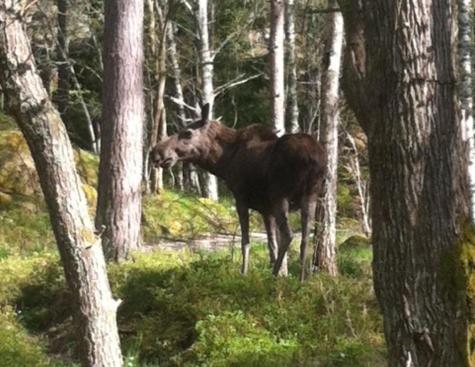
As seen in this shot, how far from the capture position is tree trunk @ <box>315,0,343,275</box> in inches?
483

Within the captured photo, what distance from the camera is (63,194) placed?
629 centimetres

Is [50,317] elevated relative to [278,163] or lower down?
lower down

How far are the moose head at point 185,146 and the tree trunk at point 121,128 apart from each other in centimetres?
104

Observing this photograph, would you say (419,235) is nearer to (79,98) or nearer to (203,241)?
(203,241)

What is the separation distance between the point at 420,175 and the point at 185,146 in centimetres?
626

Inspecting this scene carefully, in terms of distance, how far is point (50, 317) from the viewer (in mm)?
10789

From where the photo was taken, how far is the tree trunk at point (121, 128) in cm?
1270

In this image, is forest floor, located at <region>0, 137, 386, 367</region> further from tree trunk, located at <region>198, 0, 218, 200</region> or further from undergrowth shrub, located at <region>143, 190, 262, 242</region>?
tree trunk, located at <region>198, 0, 218, 200</region>

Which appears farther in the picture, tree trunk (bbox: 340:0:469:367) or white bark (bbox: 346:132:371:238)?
white bark (bbox: 346:132:371:238)

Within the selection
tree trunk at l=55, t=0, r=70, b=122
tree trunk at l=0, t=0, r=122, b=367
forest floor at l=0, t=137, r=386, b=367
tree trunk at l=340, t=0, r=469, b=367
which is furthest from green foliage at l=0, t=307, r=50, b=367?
tree trunk at l=55, t=0, r=70, b=122

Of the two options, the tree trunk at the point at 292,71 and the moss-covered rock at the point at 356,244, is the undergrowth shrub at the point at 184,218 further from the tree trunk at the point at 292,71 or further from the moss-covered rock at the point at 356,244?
the tree trunk at the point at 292,71

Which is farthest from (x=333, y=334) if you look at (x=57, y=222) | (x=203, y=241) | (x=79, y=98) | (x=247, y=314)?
(x=79, y=98)

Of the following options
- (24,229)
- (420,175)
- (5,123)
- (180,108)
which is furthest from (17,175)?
(180,108)

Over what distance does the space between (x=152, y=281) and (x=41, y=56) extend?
2052 centimetres
